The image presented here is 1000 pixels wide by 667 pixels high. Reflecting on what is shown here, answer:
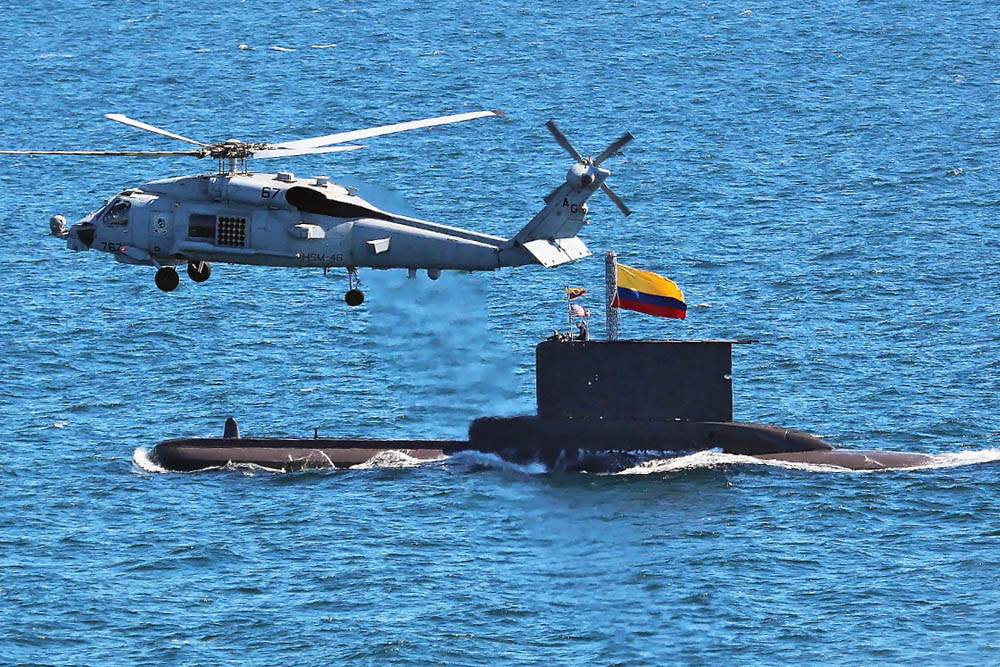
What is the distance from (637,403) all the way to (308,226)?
22024mm

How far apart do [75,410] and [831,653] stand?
164 feet

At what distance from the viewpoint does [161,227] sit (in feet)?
274

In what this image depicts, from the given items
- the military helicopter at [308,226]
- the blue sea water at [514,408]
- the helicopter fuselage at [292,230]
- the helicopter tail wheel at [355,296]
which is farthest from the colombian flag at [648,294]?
the helicopter tail wheel at [355,296]

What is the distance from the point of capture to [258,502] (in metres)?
101

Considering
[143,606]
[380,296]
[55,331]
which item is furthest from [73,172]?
[143,606]

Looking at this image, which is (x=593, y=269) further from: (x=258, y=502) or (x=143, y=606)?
(x=143, y=606)

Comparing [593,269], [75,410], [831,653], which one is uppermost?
[593,269]

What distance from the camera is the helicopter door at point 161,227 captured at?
83.4 meters

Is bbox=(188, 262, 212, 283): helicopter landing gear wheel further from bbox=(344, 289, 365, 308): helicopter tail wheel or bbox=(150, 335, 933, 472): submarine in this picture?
bbox=(150, 335, 933, 472): submarine

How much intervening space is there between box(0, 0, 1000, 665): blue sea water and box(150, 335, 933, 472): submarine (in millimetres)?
1146

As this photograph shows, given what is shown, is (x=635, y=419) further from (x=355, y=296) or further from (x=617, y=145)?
(x=617, y=145)

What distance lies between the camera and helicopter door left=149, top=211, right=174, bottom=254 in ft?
274

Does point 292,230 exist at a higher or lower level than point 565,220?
lower

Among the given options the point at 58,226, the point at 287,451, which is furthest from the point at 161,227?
the point at 287,451
